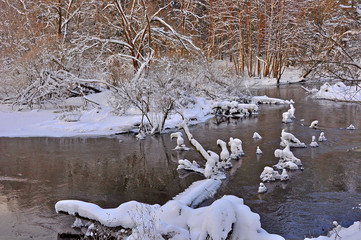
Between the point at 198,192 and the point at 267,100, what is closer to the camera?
the point at 198,192

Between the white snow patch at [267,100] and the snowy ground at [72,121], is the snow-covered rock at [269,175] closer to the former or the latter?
the snowy ground at [72,121]

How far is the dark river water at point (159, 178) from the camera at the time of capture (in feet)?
27.2

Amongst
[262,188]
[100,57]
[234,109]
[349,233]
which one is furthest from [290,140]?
[100,57]

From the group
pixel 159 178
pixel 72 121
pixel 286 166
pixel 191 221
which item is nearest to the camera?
pixel 191 221

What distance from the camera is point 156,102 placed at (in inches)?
669

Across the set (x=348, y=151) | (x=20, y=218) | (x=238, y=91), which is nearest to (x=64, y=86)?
(x=238, y=91)

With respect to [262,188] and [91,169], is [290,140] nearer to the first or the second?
[262,188]

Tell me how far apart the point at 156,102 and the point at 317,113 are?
9.54 metres

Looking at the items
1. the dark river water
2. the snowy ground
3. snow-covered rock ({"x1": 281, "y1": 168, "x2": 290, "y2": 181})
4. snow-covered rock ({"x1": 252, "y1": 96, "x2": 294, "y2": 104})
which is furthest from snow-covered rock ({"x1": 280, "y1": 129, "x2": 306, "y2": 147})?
snow-covered rock ({"x1": 252, "y1": 96, "x2": 294, "y2": 104})

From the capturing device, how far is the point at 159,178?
1125cm

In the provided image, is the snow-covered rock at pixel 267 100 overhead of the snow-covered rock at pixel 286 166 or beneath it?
overhead

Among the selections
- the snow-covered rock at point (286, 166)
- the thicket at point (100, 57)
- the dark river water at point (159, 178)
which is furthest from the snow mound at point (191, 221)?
the thicket at point (100, 57)

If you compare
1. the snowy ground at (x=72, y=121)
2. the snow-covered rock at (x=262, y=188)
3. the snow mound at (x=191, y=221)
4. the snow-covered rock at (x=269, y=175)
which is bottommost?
the snow-covered rock at (x=262, y=188)

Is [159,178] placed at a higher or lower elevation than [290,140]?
lower
